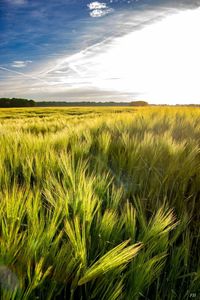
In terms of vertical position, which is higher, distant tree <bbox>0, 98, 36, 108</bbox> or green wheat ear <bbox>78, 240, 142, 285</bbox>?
green wheat ear <bbox>78, 240, 142, 285</bbox>

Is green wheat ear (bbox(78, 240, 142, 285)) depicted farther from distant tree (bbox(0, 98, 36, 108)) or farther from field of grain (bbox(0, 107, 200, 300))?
distant tree (bbox(0, 98, 36, 108))

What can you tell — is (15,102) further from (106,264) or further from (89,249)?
(106,264)

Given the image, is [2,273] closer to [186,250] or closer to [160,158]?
[186,250]

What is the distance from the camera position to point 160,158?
146 cm

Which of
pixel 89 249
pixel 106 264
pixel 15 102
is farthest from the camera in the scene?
pixel 15 102

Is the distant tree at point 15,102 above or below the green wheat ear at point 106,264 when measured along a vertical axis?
below

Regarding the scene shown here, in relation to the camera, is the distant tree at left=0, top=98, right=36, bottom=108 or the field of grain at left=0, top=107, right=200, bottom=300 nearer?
the field of grain at left=0, top=107, right=200, bottom=300

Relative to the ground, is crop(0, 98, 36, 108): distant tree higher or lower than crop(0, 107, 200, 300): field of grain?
lower

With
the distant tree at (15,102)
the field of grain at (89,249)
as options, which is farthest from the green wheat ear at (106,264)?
the distant tree at (15,102)

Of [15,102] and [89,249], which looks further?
[15,102]

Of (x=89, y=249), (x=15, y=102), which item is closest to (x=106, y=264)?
(x=89, y=249)

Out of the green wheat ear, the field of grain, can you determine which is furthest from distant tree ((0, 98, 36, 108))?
the green wheat ear

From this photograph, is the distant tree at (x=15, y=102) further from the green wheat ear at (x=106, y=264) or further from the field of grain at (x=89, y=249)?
the green wheat ear at (x=106, y=264)

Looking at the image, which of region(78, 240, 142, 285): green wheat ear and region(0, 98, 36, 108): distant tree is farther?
region(0, 98, 36, 108): distant tree
